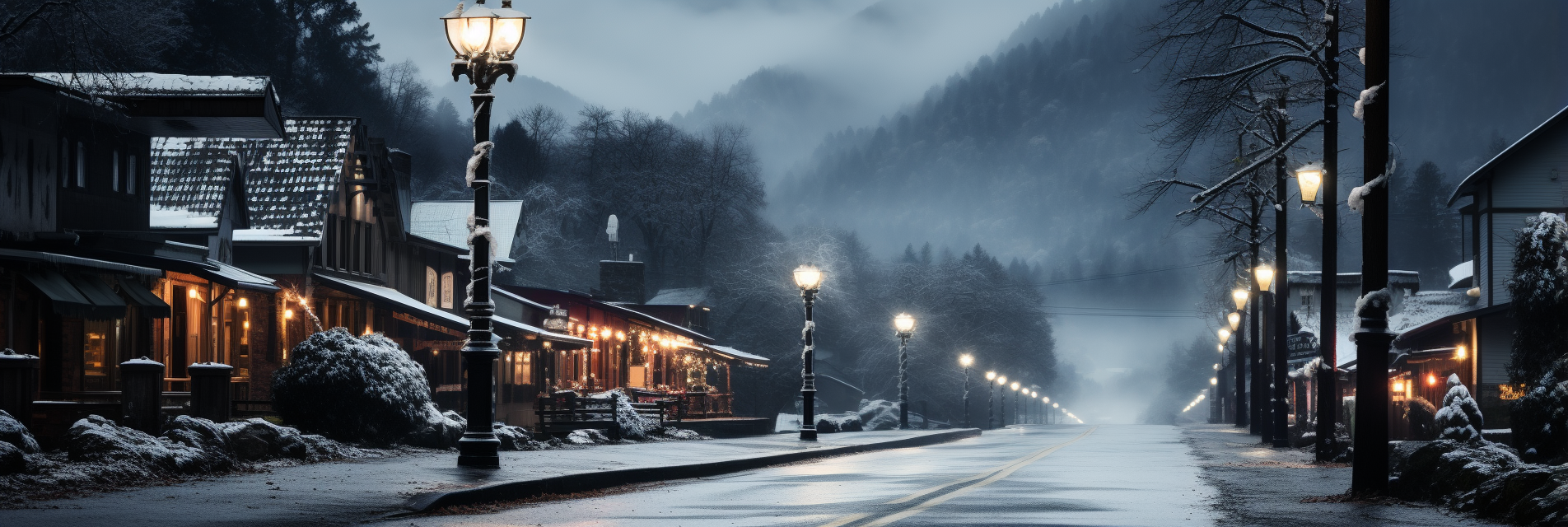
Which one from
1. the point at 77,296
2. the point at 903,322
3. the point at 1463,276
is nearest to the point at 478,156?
the point at 77,296

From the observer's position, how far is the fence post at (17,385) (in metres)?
17.7

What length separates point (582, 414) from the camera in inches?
1491

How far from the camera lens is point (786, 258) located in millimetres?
94375

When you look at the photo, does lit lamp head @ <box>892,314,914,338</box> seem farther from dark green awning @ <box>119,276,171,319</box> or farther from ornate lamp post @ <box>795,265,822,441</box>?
dark green awning @ <box>119,276,171,319</box>

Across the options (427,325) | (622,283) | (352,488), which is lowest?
(352,488)

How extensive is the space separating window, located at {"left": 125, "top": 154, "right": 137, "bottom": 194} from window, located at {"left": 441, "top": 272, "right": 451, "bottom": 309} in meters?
17.7

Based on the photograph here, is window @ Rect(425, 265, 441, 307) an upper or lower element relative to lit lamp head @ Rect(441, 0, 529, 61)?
lower

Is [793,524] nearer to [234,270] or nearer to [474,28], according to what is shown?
[474,28]

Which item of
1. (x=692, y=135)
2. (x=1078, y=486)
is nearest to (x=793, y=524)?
(x=1078, y=486)

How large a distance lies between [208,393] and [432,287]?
26648 mm

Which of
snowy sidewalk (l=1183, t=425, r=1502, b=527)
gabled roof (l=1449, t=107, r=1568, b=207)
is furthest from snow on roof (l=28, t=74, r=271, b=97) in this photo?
gabled roof (l=1449, t=107, r=1568, b=207)

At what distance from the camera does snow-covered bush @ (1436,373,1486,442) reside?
2405 centimetres

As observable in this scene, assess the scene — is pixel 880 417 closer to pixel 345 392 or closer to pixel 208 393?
pixel 345 392

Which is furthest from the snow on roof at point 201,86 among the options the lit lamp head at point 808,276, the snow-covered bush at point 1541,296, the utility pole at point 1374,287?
the snow-covered bush at point 1541,296
